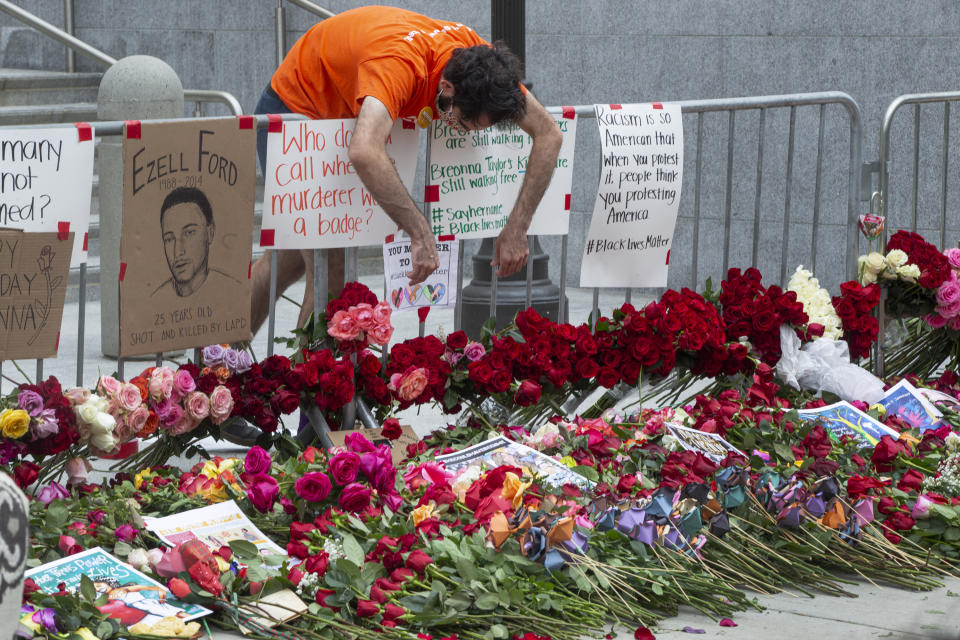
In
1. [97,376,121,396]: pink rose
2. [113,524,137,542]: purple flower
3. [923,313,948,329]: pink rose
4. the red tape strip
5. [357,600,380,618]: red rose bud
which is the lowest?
[357,600,380,618]: red rose bud

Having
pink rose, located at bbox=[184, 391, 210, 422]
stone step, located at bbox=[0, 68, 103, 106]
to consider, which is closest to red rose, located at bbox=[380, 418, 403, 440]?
pink rose, located at bbox=[184, 391, 210, 422]

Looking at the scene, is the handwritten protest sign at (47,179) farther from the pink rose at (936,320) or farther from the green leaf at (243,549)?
the pink rose at (936,320)

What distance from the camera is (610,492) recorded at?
149 inches

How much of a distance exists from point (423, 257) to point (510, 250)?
423mm

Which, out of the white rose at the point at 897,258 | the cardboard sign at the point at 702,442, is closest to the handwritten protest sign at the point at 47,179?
the cardboard sign at the point at 702,442

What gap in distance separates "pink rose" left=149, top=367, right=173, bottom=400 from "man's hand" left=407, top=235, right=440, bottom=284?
2.99 feet

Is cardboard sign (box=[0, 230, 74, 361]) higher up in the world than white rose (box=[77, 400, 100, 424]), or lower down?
higher up

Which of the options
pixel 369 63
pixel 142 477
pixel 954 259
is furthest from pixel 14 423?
pixel 954 259

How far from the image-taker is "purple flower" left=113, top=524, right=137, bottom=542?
11.5ft

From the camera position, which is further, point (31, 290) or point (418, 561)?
point (31, 290)

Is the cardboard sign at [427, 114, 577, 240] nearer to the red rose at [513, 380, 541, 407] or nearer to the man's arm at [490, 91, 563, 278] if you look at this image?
the man's arm at [490, 91, 563, 278]

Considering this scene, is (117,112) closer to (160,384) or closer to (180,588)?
(160,384)

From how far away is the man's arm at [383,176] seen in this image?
172 inches

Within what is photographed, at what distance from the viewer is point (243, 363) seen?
4426 mm
